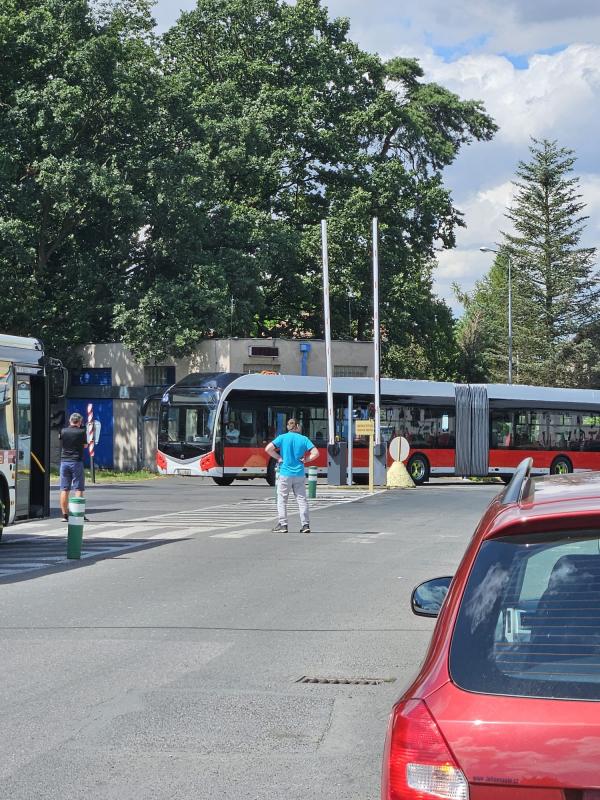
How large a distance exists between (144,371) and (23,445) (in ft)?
103

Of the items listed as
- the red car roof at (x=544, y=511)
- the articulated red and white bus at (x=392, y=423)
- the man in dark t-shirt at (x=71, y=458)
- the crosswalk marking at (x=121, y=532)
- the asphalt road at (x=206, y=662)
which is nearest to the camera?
the red car roof at (x=544, y=511)

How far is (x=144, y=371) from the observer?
165ft

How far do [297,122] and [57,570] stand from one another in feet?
128

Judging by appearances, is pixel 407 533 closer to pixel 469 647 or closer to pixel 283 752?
pixel 283 752

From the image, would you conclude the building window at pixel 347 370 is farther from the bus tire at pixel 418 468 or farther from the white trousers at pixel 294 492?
the white trousers at pixel 294 492

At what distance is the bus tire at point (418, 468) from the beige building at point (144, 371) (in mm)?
8229

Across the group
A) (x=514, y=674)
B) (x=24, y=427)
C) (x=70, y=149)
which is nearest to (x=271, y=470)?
(x=70, y=149)

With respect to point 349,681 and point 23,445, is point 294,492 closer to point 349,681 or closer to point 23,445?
point 23,445

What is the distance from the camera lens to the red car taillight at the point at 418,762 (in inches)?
122

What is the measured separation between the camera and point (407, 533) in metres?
20.8

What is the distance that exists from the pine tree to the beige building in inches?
1020

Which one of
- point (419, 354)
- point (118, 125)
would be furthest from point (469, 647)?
point (419, 354)

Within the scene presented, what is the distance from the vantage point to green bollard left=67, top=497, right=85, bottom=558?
16109 millimetres

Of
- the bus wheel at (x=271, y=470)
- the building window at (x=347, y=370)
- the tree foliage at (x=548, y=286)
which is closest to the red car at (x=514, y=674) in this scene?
the bus wheel at (x=271, y=470)
